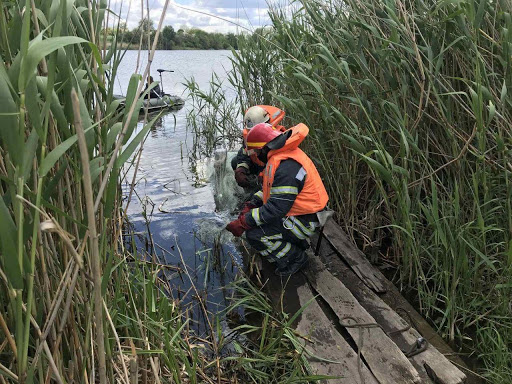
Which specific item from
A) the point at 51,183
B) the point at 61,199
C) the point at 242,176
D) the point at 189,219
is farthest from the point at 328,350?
the point at 189,219

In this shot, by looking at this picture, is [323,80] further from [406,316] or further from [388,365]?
[388,365]

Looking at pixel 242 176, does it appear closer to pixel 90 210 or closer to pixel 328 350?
pixel 328 350

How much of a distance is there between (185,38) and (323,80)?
2.06 metres

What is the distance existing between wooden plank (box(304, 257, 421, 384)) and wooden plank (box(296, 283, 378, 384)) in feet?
0.22

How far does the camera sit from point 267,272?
136 inches

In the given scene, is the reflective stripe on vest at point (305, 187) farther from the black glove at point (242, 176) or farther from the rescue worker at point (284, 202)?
the black glove at point (242, 176)

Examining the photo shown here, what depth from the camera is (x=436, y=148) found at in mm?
3264

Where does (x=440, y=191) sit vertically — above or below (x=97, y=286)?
below

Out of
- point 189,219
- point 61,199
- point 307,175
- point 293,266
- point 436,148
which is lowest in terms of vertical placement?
point 189,219

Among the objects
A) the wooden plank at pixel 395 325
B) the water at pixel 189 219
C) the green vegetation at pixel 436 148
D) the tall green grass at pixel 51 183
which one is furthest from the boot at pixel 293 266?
the tall green grass at pixel 51 183

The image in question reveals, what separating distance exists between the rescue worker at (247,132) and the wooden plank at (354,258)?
0.88 meters

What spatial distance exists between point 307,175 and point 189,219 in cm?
241

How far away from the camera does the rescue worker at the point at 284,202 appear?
312 centimetres

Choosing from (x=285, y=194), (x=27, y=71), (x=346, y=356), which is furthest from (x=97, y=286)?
(x=285, y=194)
